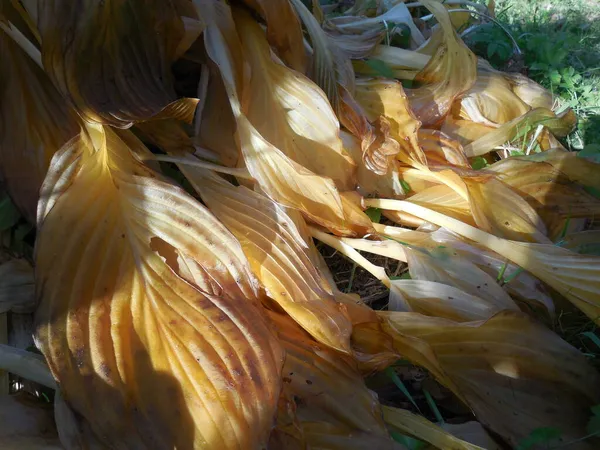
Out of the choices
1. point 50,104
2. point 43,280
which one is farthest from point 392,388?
point 50,104

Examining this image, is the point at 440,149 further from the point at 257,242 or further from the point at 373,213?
the point at 257,242

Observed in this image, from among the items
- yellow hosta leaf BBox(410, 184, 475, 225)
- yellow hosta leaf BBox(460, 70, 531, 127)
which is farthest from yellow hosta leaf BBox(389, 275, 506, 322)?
yellow hosta leaf BBox(460, 70, 531, 127)

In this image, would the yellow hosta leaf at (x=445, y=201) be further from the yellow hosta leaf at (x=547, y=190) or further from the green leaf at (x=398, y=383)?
the green leaf at (x=398, y=383)

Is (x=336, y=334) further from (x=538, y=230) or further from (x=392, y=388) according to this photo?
(x=538, y=230)

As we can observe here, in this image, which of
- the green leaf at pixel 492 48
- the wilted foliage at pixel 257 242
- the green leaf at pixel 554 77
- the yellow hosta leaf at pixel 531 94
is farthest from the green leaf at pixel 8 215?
the green leaf at pixel 554 77

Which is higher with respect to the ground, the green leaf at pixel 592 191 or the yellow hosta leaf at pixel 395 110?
the yellow hosta leaf at pixel 395 110

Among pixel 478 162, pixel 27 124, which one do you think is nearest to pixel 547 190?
pixel 478 162
